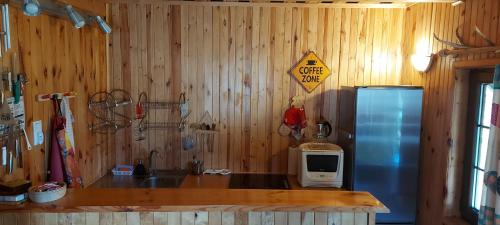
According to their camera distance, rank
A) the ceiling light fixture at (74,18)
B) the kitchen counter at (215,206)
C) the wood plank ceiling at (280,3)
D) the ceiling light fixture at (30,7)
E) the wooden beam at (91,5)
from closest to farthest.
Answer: the kitchen counter at (215,206) → the ceiling light fixture at (30,7) → the ceiling light fixture at (74,18) → the wooden beam at (91,5) → the wood plank ceiling at (280,3)

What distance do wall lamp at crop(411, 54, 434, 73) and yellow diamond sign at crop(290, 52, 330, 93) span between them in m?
0.73

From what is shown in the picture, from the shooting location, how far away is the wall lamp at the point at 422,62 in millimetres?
2773

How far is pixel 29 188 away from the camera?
5.48 ft

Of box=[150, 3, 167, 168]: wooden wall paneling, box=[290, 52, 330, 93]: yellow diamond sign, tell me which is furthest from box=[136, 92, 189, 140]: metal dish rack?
box=[290, 52, 330, 93]: yellow diamond sign

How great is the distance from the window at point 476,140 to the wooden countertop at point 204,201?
107 cm

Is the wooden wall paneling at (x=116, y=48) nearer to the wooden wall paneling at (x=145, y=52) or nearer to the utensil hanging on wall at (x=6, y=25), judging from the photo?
the wooden wall paneling at (x=145, y=52)

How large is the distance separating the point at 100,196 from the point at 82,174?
3.84 feet

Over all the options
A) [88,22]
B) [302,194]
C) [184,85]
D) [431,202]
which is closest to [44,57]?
[88,22]

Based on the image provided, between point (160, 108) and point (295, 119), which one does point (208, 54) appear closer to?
point (160, 108)

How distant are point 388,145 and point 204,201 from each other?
1.74m

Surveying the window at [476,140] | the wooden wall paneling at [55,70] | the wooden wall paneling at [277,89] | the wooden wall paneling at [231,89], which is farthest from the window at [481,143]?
the wooden wall paneling at [55,70]

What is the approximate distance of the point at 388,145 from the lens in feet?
9.20

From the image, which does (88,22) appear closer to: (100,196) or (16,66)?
(16,66)

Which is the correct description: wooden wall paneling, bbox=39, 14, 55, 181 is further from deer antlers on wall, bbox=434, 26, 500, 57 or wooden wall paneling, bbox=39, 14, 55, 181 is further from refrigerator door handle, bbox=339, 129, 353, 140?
deer antlers on wall, bbox=434, 26, 500, 57
